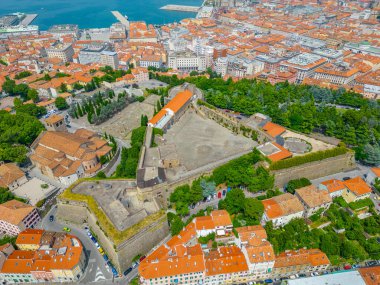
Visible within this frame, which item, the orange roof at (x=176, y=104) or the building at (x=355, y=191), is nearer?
the building at (x=355, y=191)

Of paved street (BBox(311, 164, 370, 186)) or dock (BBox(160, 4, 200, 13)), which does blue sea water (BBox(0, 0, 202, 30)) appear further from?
paved street (BBox(311, 164, 370, 186))

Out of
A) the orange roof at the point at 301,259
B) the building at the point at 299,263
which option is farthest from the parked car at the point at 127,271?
the orange roof at the point at 301,259

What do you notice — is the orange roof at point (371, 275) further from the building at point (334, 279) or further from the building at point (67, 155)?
the building at point (67, 155)

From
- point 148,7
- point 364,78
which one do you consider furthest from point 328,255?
point 148,7

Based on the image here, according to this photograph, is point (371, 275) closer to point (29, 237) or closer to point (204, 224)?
point (204, 224)

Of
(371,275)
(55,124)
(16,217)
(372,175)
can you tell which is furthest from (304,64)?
(16,217)

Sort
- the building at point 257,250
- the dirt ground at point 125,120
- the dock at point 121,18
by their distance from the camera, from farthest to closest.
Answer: the dock at point 121,18, the dirt ground at point 125,120, the building at point 257,250
